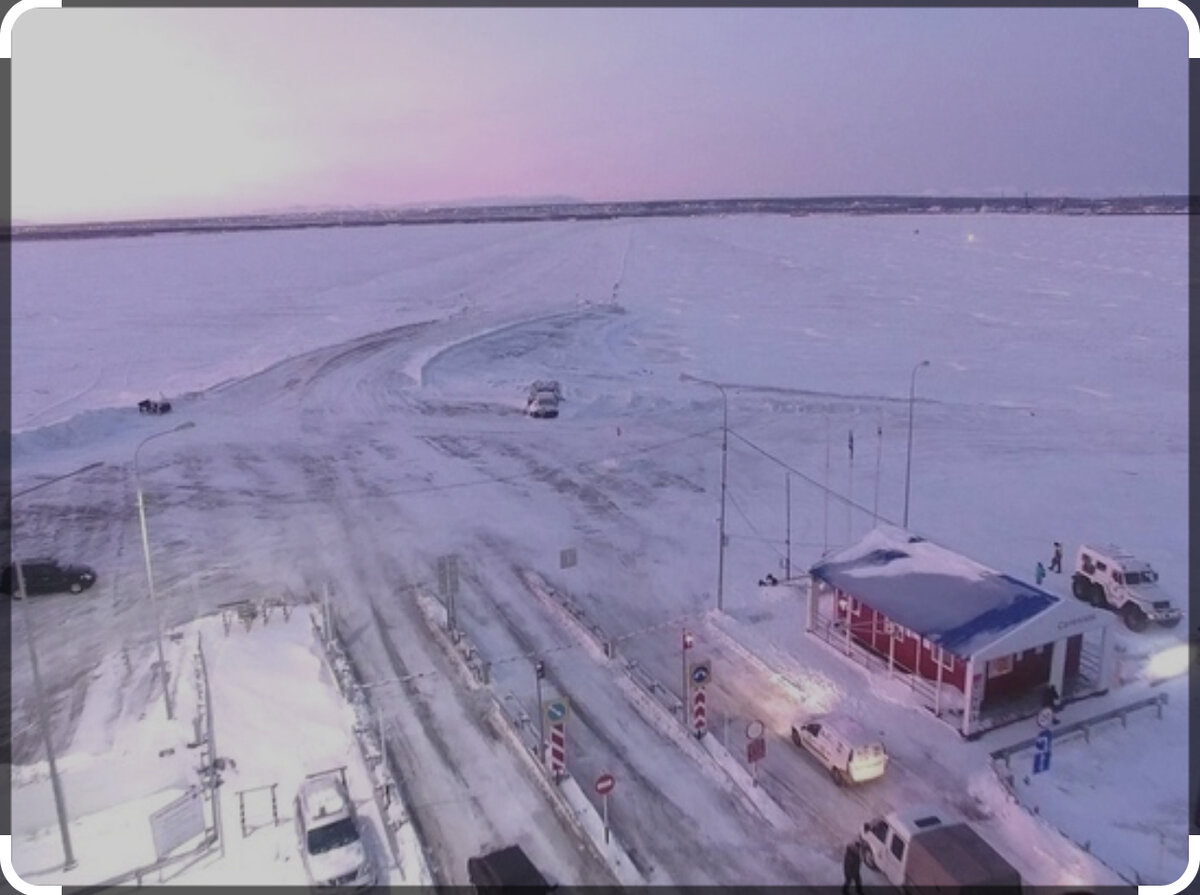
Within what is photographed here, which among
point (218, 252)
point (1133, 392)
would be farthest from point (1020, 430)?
point (218, 252)

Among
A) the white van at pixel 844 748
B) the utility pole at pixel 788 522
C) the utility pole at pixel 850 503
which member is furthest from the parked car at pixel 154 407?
the white van at pixel 844 748

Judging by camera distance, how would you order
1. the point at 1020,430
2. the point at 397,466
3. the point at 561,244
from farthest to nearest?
the point at 561,244 < the point at 1020,430 < the point at 397,466

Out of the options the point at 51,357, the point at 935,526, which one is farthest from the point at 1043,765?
the point at 51,357

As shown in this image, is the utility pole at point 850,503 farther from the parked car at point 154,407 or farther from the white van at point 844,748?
the parked car at point 154,407

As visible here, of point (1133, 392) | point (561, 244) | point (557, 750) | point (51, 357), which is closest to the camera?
point (557, 750)

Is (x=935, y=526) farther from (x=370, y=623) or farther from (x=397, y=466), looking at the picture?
(x=397, y=466)

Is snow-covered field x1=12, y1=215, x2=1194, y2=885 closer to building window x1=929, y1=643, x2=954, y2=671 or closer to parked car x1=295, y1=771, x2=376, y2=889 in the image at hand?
building window x1=929, y1=643, x2=954, y2=671

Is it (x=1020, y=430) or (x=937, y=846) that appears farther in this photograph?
(x=1020, y=430)
